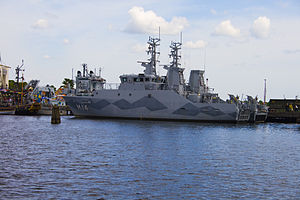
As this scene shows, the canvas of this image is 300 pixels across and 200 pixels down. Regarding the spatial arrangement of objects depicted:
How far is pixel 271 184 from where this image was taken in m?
14.6

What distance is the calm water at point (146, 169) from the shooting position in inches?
512

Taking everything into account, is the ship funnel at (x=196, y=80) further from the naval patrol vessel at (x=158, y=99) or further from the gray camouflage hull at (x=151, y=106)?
the gray camouflage hull at (x=151, y=106)

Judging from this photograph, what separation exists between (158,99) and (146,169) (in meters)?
29.5

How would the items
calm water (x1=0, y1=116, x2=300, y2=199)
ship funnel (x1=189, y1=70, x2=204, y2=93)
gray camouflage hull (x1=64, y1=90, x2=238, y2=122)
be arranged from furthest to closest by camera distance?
ship funnel (x1=189, y1=70, x2=204, y2=93) → gray camouflage hull (x1=64, y1=90, x2=238, y2=122) → calm water (x1=0, y1=116, x2=300, y2=199)

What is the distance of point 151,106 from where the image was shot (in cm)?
4672

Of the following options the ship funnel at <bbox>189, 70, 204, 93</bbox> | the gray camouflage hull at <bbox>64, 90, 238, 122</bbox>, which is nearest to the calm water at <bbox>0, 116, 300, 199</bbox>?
the gray camouflage hull at <bbox>64, 90, 238, 122</bbox>

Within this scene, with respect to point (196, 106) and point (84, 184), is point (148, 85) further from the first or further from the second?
point (84, 184)

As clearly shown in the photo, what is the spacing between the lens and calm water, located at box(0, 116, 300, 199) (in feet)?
42.7

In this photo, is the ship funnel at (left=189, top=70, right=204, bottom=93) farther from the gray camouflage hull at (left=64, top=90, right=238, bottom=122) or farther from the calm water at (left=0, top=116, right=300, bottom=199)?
the calm water at (left=0, top=116, right=300, bottom=199)

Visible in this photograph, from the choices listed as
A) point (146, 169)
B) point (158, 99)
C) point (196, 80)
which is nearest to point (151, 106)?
point (158, 99)

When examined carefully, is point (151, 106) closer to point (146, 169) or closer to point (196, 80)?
point (196, 80)

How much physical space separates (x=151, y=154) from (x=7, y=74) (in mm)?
89197

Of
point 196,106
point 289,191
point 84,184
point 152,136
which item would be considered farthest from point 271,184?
point 196,106

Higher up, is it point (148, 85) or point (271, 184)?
point (148, 85)
